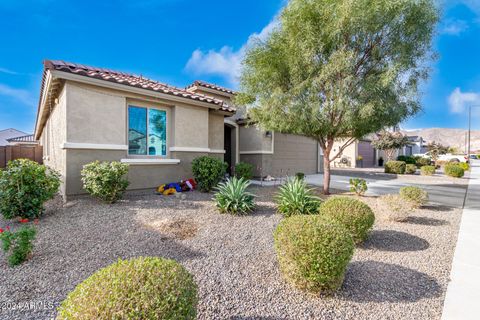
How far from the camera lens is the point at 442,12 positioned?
25.7 ft

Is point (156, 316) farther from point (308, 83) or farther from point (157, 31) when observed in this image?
point (157, 31)

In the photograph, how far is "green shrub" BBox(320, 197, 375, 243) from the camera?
4.43m

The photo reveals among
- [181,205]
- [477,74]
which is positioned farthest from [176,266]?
[477,74]

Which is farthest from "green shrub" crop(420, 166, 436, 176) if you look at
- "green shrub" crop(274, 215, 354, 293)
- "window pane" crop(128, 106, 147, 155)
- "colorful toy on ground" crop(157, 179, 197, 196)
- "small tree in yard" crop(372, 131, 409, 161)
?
"window pane" crop(128, 106, 147, 155)

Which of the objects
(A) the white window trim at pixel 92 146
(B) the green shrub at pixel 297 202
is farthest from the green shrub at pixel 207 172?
(B) the green shrub at pixel 297 202

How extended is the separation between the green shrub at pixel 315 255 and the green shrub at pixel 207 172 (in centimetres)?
583

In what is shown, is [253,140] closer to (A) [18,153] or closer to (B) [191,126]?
(B) [191,126]

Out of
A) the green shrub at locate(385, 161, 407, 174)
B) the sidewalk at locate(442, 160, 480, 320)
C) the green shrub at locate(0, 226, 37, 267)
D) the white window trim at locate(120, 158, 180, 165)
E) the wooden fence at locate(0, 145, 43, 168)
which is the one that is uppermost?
the wooden fence at locate(0, 145, 43, 168)

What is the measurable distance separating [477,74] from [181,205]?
2048 cm

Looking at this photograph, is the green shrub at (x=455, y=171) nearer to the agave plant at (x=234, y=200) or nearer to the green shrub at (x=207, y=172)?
the green shrub at (x=207, y=172)

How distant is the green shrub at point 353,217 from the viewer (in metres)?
4.43

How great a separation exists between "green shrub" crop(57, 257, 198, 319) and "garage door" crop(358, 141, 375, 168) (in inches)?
1165

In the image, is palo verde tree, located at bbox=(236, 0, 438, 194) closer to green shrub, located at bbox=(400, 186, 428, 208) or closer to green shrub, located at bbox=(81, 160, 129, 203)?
green shrub, located at bbox=(400, 186, 428, 208)

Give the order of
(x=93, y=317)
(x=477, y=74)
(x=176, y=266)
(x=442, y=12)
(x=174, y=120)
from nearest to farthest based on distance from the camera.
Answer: (x=93, y=317)
(x=176, y=266)
(x=442, y=12)
(x=174, y=120)
(x=477, y=74)
